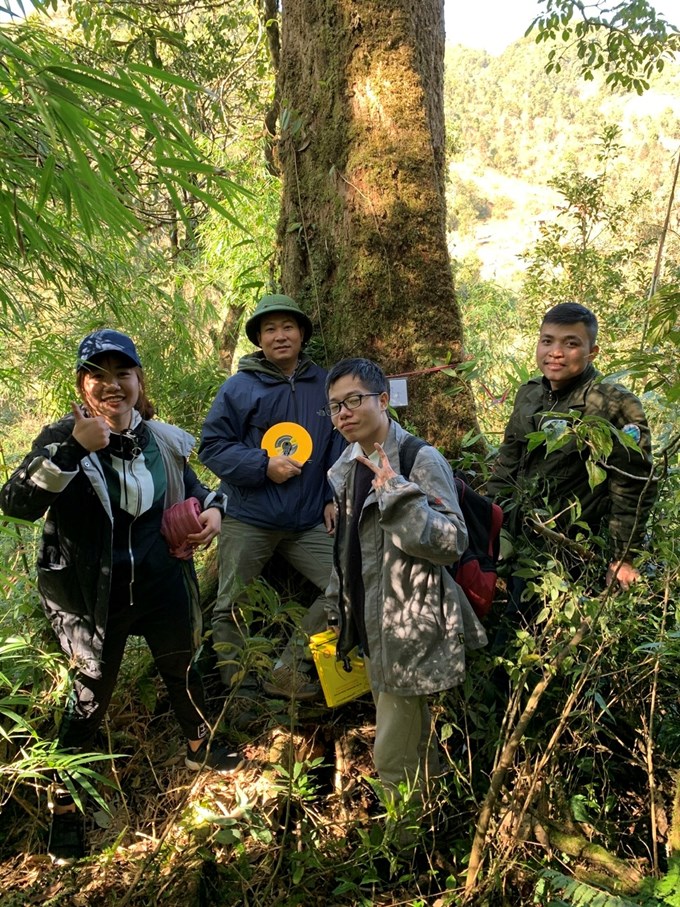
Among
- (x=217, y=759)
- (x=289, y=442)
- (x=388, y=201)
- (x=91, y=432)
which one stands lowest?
(x=217, y=759)

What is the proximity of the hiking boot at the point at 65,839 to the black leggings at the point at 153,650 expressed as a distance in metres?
0.24

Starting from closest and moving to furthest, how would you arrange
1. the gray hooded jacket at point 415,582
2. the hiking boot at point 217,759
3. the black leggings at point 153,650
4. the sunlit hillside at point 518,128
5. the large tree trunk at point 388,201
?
the gray hooded jacket at point 415,582, the black leggings at point 153,650, the hiking boot at point 217,759, the large tree trunk at point 388,201, the sunlit hillside at point 518,128

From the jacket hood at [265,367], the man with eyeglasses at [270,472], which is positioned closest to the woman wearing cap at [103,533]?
the man with eyeglasses at [270,472]

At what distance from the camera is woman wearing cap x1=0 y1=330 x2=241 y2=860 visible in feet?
6.79

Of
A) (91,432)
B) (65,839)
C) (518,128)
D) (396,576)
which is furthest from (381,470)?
(518,128)

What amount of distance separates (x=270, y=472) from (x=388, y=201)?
1.44 metres

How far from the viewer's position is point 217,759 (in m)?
2.50

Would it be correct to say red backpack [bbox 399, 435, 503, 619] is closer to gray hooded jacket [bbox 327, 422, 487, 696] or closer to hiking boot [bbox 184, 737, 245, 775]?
gray hooded jacket [bbox 327, 422, 487, 696]

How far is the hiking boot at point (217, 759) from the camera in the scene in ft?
8.13

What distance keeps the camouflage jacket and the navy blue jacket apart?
76cm

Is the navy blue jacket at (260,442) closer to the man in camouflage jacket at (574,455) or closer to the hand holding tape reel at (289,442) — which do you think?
the hand holding tape reel at (289,442)

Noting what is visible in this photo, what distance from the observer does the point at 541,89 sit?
49344 mm

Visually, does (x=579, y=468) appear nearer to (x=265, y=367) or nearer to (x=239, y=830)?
(x=265, y=367)

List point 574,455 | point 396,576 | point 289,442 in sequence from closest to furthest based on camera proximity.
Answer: point 396,576 → point 574,455 → point 289,442
